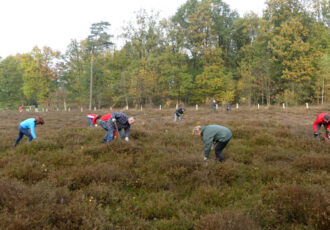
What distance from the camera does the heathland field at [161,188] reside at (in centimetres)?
306

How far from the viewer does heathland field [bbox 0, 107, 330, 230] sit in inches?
121

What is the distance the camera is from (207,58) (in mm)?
37781

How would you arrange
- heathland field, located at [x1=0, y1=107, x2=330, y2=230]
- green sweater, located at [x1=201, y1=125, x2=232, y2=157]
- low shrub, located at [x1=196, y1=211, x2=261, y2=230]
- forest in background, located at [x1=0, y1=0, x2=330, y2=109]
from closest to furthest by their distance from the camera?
low shrub, located at [x1=196, y1=211, x2=261, y2=230]
heathland field, located at [x1=0, y1=107, x2=330, y2=230]
green sweater, located at [x1=201, y1=125, x2=232, y2=157]
forest in background, located at [x1=0, y1=0, x2=330, y2=109]

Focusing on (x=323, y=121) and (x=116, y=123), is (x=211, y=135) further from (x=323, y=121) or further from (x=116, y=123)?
(x=323, y=121)

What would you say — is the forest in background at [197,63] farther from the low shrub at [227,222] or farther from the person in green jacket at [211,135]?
the low shrub at [227,222]

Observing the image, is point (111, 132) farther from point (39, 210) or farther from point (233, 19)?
point (233, 19)

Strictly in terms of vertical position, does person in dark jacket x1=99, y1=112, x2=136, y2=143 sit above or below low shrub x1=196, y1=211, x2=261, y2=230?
above

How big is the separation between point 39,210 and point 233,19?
47.6m

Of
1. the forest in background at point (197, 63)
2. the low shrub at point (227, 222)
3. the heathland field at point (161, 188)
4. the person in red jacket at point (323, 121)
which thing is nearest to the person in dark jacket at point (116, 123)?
the heathland field at point (161, 188)

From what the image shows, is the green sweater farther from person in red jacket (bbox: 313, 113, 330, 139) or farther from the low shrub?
person in red jacket (bbox: 313, 113, 330, 139)

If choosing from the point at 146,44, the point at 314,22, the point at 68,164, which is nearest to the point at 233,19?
the point at 314,22

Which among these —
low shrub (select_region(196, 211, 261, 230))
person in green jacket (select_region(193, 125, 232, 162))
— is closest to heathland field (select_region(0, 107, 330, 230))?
low shrub (select_region(196, 211, 261, 230))

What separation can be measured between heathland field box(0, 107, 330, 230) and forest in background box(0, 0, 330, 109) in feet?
88.0

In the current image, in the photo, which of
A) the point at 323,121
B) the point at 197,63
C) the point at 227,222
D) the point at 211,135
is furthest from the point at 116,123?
the point at 197,63
